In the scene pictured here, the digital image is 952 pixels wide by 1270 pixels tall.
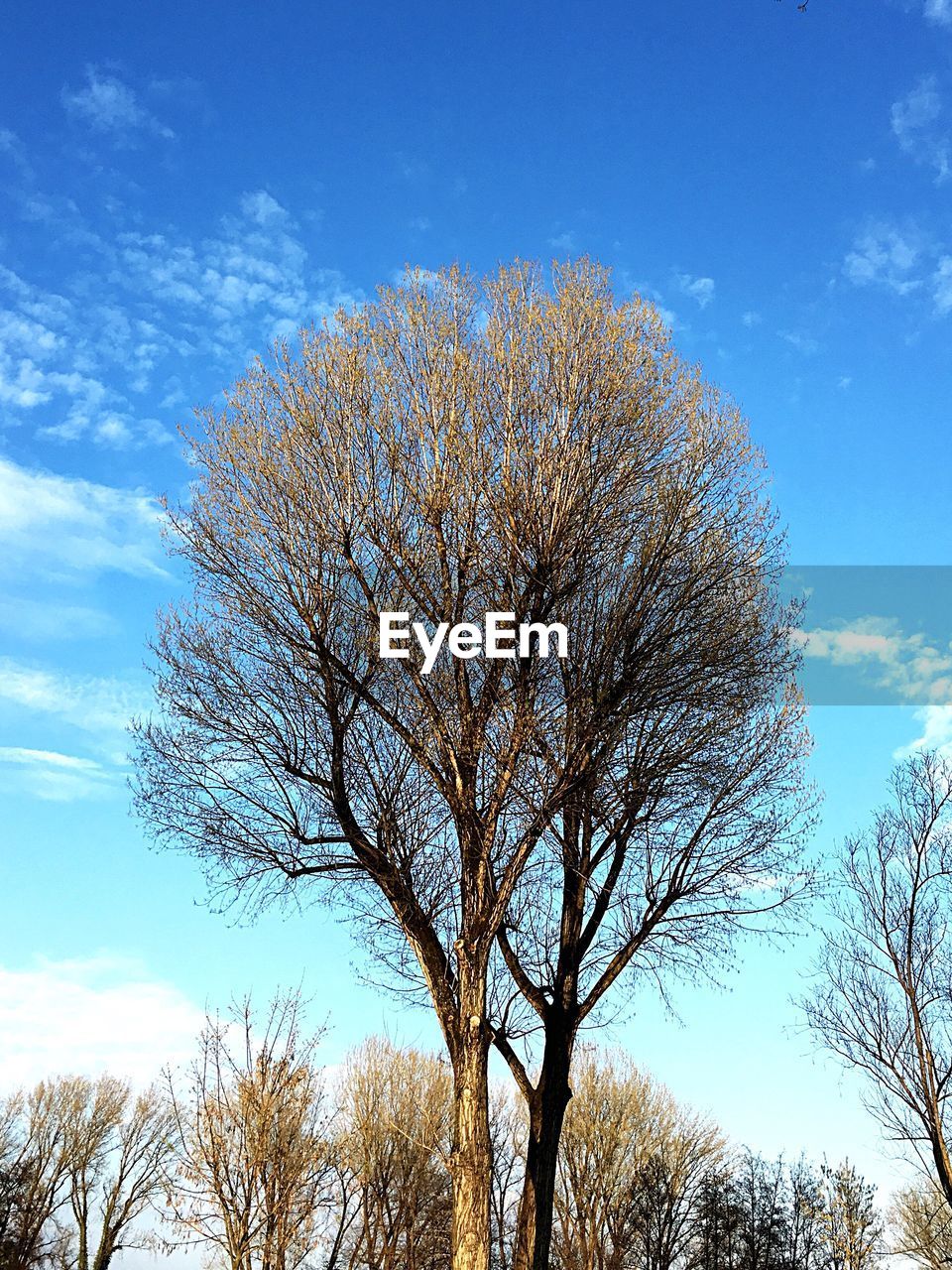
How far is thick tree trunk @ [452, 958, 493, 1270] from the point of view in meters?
9.86

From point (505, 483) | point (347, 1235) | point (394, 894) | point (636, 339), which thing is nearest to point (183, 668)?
point (394, 894)

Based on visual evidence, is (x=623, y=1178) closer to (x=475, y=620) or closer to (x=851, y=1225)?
(x=851, y=1225)

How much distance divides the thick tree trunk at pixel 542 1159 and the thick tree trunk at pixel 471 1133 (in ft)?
7.25

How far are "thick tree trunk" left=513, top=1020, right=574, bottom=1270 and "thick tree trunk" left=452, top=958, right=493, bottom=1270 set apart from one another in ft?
7.25

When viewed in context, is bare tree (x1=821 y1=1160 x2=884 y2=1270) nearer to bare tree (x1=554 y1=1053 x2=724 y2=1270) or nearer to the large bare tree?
bare tree (x1=554 y1=1053 x2=724 y2=1270)

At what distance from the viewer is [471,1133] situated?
1016 centimetres

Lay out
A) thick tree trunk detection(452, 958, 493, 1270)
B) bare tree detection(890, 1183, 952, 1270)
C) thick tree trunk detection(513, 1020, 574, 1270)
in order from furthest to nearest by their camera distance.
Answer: bare tree detection(890, 1183, 952, 1270) < thick tree trunk detection(513, 1020, 574, 1270) < thick tree trunk detection(452, 958, 493, 1270)

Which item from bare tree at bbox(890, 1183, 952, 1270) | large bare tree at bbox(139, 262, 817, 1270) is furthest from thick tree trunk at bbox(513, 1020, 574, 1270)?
bare tree at bbox(890, 1183, 952, 1270)

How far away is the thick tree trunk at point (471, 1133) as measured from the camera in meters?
9.86

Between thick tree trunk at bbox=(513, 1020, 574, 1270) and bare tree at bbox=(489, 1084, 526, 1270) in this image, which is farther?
bare tree at bbox=(489, 1084, 526, 1270)

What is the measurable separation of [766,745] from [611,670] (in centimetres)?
321

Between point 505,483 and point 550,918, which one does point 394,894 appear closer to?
point 550,918

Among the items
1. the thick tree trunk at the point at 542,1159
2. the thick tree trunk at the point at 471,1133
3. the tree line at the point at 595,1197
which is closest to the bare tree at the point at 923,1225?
the tree line at the point at 595,1197

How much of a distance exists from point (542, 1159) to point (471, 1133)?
2776mm
